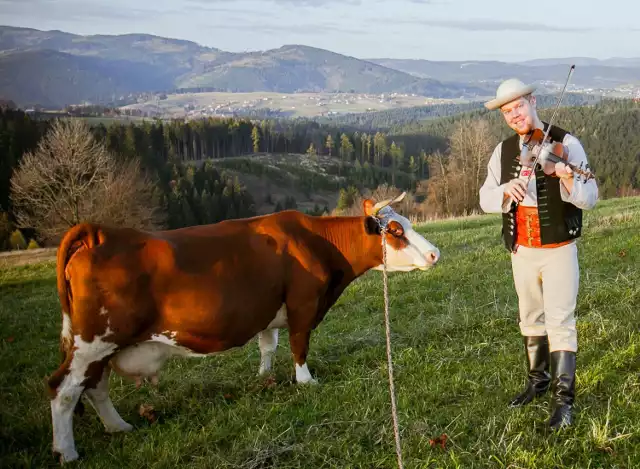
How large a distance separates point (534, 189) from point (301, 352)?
3.29 metres

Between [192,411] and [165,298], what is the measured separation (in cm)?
131

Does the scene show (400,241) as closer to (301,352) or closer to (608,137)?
(301,352)

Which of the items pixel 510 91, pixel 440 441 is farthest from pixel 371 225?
pixel 440 441

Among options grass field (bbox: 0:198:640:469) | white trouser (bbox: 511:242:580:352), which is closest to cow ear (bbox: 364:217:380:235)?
grass field (bbox: 0:198:640:469)

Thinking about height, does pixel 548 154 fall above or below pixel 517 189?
above

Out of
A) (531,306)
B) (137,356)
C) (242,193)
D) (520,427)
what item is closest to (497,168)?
(531,306)

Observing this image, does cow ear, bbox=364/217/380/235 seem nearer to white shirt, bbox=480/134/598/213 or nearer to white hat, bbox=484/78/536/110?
white shirt, bbox=480/134/598/213

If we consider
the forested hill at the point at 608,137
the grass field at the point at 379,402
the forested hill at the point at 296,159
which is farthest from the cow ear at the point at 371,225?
the forested hill at the point at 608,137

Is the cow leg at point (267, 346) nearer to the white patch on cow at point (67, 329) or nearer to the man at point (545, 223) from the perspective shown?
the white patch on cow at point (67, 329)

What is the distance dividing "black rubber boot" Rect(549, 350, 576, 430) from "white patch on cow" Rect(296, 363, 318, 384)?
2749 mm

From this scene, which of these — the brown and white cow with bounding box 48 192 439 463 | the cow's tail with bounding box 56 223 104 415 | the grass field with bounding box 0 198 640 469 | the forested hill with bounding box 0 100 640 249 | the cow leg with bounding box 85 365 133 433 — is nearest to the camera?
the grass field with bounding box 0 198 640 469

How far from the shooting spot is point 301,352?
6730 millimetres

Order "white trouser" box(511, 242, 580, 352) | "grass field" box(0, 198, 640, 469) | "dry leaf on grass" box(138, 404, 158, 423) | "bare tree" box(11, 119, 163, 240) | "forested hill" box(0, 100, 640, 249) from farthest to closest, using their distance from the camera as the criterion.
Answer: "forested hill" box(0, 100, 640, 249) → "bare tree" box(11, 119, 163, 240) → "dry leaf on grass" box(138, 404, 158, 423) → "white trouser" box(511, 242, 580, 352) → "grass field" box(0, 198, 640, 469)

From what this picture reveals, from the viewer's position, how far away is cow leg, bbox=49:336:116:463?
17.5 feet
